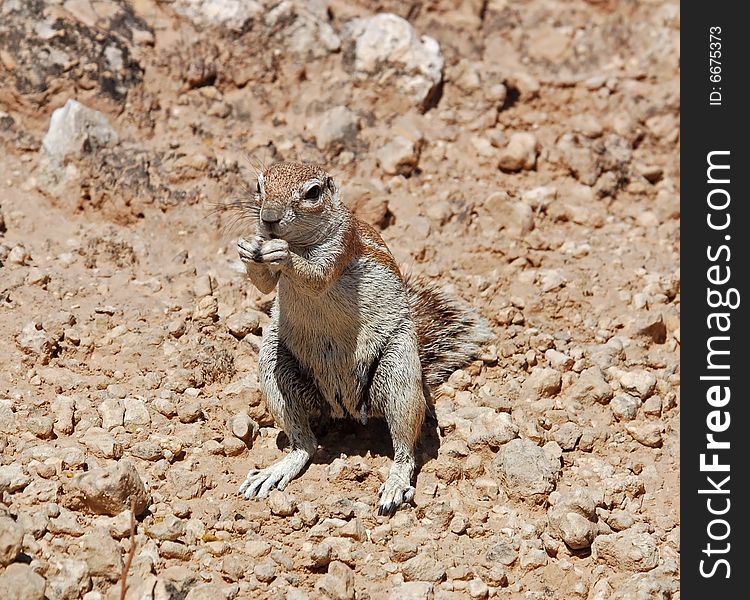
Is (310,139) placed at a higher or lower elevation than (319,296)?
higher

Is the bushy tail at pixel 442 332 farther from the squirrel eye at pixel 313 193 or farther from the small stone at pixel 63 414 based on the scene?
the small stone at pixel 63 414

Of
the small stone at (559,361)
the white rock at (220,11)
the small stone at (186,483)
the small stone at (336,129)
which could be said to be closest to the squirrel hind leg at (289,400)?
the small stone at (186,483)

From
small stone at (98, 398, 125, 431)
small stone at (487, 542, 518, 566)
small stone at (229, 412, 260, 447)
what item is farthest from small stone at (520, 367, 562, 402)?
small stone at (98, 398, 125, 431)

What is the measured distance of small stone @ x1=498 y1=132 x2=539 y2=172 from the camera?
7281mm

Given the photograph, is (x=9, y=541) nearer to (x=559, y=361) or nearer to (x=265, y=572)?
(x=265, y=572)

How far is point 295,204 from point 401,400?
121cm

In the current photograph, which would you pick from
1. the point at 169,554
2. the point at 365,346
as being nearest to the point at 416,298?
the point at 365,346

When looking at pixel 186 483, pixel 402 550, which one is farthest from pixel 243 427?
pixel 402 550

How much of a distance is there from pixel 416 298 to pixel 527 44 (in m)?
3.60

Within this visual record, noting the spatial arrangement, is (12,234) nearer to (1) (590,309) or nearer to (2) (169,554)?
(2) (169,554)

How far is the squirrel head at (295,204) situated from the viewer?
4.51 m

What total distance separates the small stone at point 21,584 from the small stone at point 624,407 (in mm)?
3235

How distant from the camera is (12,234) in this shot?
6277mm

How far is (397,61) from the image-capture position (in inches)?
299
